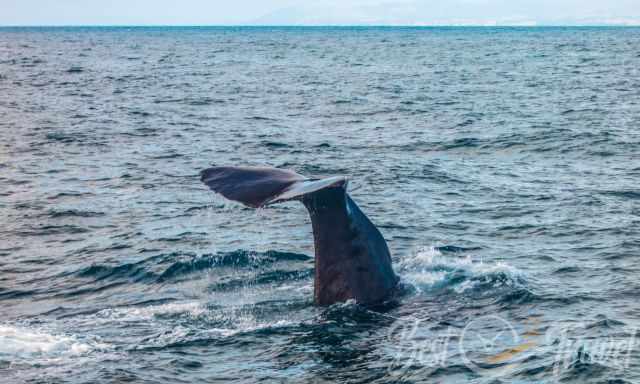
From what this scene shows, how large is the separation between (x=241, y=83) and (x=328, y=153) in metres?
27.6

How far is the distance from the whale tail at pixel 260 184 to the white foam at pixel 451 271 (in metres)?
2.45

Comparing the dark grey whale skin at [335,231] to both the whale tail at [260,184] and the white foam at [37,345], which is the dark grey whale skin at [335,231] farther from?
the white foam at [37,345]

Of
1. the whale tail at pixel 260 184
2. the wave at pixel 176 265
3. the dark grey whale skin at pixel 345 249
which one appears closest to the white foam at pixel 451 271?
the dark grey whale skin at pixel 345 249

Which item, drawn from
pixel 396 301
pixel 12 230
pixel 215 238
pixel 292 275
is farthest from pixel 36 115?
pixel 396 301

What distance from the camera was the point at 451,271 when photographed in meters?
11.1

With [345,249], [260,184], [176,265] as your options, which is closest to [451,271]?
[345,249]

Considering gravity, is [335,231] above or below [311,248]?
above

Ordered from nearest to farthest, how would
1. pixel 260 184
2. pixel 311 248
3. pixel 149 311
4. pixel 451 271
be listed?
pixel 260 184
pixel 149 311
pixel 451 271
pixel 311 248

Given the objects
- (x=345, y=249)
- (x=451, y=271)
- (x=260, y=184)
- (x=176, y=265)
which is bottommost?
(x=176, y=265)

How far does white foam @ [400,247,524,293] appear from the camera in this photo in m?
10.6

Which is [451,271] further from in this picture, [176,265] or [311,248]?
[176,265]

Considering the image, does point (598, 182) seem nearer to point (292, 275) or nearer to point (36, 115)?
point (292, 275)

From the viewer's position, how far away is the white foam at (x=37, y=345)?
337 inches

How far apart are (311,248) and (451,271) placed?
9.13 ft
